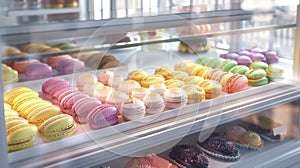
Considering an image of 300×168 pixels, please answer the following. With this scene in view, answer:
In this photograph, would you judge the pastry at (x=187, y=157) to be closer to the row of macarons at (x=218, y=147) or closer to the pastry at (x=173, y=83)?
the row of macarons at (x=218, y=147)

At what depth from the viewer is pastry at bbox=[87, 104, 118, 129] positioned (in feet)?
3.65

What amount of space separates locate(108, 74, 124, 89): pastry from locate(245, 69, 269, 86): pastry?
499 millimetres

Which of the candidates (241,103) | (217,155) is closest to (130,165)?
(217,155)

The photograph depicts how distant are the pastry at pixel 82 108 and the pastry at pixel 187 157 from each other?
38 centimetres

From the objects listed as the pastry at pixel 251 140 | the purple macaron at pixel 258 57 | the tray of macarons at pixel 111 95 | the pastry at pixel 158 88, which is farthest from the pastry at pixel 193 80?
the purple macaron at pixel 258 57

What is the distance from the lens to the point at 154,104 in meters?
1.22

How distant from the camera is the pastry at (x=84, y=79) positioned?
127 centimetres

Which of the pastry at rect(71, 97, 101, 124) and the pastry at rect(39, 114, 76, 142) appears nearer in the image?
the pastry at rect(39, 114, 76, 142)

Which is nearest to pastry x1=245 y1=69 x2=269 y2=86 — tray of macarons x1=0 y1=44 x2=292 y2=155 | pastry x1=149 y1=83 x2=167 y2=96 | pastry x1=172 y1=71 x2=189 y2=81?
tray of macarons x1=0 y1=44 x2=292 y2=155

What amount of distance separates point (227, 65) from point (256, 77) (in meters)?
0.13

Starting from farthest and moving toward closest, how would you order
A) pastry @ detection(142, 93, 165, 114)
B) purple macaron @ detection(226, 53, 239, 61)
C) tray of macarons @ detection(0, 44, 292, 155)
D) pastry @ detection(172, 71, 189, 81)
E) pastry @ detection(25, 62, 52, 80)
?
purple macaron @ detection(226, 53, 239, 61) → pastry @ detection(172, 71, 189, 81) → pastry @ detection(25, 62, 52, 80) → pastry @ detection(142, 93, 165, 114) → tray of macarons @ detection(0, 44, 292, 155)

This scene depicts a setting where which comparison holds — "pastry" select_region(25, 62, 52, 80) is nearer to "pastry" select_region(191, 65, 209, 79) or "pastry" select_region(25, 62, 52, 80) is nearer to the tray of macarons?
the tray of macarons

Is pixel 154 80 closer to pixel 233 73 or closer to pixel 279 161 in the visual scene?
pixel 233 73

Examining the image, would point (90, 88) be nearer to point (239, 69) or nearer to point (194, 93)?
point (194, 93)
